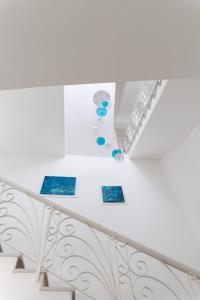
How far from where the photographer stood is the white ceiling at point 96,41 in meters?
1.24

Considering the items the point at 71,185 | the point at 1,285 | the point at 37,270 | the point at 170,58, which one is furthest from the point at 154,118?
the point at 1,285

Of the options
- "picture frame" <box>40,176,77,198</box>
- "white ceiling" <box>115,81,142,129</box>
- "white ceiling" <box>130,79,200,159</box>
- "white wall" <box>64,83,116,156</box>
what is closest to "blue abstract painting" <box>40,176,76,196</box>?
"picture frame" <box>40,176,77,198</box>

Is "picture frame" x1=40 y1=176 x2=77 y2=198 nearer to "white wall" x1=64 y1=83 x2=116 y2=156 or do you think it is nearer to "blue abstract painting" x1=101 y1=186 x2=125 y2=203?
"blue abstract painting" x1=101 y1=186 x2=125 y2=203

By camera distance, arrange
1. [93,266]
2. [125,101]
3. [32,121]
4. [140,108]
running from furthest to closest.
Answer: [125,101], [140,108], [32,121], [93,266]

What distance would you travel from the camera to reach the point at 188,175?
3.34m

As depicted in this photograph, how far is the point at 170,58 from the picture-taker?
1.54 metres

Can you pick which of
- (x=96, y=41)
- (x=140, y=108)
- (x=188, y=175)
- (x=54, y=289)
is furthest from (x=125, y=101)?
(x=54, y=289)

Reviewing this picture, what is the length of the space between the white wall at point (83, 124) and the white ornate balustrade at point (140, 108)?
51 centimetres

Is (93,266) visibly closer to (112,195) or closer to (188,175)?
(112,195)

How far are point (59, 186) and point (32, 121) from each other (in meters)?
1.45

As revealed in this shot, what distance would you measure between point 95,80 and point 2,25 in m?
0.85

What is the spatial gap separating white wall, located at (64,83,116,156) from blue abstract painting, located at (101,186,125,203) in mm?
1049

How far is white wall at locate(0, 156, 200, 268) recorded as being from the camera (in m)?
3.08

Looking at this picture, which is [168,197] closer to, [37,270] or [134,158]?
[134,158]
